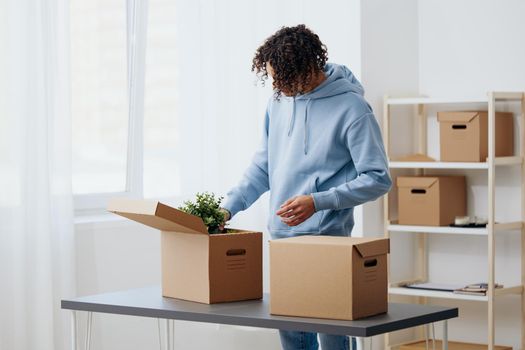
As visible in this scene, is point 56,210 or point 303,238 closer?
point 303,238

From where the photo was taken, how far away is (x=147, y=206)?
8.77 ft

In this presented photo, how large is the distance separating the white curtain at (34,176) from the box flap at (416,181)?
167 centimetres

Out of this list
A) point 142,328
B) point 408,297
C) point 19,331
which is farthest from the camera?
point 408,297

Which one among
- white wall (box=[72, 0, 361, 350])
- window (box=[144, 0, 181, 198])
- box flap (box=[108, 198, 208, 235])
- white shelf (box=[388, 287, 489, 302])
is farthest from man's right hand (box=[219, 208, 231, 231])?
white shelf (box=[388, 287, 489, 302])

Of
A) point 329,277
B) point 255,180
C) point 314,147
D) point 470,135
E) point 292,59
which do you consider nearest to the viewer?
point 329,277

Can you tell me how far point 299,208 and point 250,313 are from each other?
1.24 ft

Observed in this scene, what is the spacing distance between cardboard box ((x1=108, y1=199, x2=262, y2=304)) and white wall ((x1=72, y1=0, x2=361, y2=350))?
1195 mm

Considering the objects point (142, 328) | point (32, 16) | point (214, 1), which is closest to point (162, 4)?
point (214, 1)

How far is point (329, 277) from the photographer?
2488 mm

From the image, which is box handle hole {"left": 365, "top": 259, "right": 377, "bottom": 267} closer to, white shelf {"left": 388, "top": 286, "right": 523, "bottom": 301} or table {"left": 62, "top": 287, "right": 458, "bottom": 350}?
table {"left": 62, "top": 287, "right": 458, "bottom": 350}

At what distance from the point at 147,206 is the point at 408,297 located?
2476 millimetres

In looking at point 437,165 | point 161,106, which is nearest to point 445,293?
point 437,165

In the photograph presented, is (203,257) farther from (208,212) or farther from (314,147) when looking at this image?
(314,147)

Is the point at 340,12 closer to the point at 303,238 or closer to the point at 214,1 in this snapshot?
the point at 214,1
